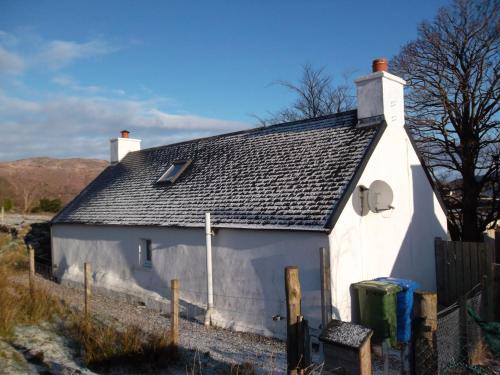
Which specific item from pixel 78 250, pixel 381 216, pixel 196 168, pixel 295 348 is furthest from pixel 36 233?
pixel 295 348

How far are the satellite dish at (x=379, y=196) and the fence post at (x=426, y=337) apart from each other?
5643 millimetres

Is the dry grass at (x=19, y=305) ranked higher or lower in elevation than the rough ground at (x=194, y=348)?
higher

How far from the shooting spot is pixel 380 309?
29.0 ft

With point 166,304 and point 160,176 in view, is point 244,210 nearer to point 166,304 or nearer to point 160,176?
point 166,304

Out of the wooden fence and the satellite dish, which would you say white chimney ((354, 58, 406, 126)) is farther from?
the wooden fence

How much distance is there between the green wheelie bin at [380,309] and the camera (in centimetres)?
880

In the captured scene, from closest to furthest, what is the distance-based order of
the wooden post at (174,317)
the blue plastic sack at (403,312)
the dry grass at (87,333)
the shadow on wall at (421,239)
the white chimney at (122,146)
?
the dry grass at (87,333) < the wooden post at (174,317) < the blue plastic sack at (403,312) < the shadow on wall at (421,239) < the white chimney at (122,146)

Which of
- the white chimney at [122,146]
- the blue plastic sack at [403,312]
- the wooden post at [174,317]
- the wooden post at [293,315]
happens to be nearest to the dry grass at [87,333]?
the wooden post at [174,317]

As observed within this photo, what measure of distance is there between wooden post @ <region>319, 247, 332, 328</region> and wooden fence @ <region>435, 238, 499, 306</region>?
4.13 meters

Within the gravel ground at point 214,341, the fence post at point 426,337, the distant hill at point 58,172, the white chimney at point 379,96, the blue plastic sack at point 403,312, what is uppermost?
the distant hill at point 58,172

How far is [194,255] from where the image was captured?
1200cm

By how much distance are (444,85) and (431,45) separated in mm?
1958

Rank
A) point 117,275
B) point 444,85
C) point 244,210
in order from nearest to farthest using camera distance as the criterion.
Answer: point 244,210, point 117,275, point 444,85

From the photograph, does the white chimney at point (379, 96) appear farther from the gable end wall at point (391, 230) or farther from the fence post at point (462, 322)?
the fence post at point (462, 322)
